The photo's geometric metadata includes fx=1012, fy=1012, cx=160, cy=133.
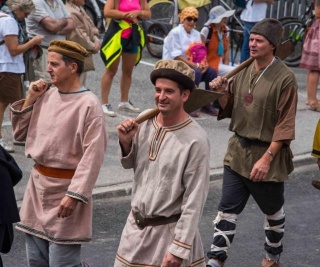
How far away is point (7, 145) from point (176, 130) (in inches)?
208

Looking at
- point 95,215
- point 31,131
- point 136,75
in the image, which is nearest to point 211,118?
point 136,75

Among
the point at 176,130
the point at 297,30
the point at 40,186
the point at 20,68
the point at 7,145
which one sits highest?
the point at 176,130

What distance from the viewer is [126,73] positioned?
500 inches

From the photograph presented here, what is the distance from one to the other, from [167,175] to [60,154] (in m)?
0.84

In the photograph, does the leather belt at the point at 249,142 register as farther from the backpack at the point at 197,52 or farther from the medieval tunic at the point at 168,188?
the backpack at the point at 197,52

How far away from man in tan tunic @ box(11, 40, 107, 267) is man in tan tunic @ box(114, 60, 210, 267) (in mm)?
408

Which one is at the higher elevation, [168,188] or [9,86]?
[168,188]

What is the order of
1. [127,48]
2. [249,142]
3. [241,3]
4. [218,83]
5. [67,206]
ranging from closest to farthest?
[67,206], [218,83], [249,142], [127,48], [241,3]

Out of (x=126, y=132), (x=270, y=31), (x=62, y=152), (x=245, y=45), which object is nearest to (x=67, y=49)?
(x=62, y=152)

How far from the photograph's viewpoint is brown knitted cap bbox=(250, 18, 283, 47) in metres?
7.43

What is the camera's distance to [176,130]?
19.2 ft

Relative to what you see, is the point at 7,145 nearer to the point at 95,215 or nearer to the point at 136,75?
the point at 95,215

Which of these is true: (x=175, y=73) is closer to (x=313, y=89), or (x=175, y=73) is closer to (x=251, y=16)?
(x=313, y=89)

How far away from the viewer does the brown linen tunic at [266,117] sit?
291 inches
